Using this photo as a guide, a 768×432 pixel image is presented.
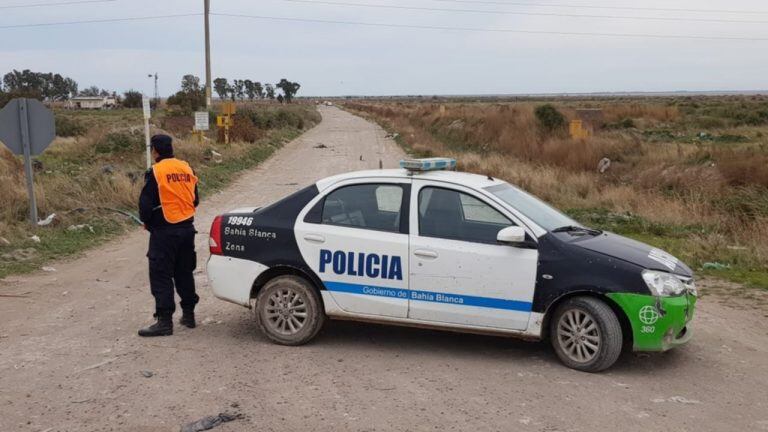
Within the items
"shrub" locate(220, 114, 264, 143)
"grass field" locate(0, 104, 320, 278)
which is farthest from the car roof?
"shrub" locate(220, 114, 264, 143)

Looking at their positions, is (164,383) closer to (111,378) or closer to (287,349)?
(111,378)

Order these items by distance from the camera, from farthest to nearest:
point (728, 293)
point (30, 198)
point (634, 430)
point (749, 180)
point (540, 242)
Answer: point (749, 180) → point (30, 198) → point (728, 293) → point (540, 242) → point (634, 430)

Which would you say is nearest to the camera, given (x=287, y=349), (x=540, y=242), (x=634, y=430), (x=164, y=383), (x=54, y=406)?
(x=634, y=430)

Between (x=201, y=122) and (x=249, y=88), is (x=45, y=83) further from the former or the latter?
(x=201, y=122)

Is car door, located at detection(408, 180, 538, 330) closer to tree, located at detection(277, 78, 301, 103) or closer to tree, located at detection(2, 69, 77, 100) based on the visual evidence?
tree, located at detection(2, 69, 77, 100)

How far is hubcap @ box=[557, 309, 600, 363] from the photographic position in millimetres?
5566

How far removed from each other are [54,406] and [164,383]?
2.50 feet

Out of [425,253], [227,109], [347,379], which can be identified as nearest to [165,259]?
[347,379]

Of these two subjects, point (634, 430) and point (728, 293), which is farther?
point (728, 293)

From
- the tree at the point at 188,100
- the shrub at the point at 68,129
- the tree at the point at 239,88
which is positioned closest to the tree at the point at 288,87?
the tree at the point at 239,88

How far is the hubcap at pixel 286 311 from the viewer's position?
20.5 feet

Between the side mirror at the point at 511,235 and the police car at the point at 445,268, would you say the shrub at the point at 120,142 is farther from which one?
the side mirror at the point at 511,235

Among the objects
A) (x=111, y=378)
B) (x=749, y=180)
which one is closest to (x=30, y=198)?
(x=111, y=378)

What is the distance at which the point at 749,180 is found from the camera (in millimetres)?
15031
